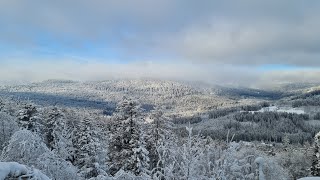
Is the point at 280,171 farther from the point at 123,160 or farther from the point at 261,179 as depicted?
the point at 261,179

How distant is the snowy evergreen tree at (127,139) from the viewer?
23.0 metres

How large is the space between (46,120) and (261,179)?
28001 millimetres

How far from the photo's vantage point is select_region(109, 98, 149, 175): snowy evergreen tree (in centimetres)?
2297

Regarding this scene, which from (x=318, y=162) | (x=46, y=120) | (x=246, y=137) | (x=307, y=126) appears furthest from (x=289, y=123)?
(x=46, y=120)

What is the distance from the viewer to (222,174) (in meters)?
9.51

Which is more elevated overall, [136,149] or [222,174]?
[222,174]

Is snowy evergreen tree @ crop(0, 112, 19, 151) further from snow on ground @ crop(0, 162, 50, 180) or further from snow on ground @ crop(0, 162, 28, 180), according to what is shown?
snow on ground @ crop(0, 162, 28, 180)

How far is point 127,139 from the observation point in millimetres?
23703

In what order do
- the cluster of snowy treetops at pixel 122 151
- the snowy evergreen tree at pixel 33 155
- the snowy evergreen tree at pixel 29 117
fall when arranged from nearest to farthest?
the cluster of snowy treetops at pixel 122 151 < the snowy evergreen tree at pixel 33 155 < the snowy evergreen tree at pixel 29 117

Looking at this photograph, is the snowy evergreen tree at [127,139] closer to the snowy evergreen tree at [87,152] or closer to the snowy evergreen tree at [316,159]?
the snowy evergreen tree at [87,152]

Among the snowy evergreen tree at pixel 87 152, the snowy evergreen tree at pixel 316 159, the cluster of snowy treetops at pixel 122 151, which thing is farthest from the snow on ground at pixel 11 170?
the snowy evergreen tree at pixel 316 159

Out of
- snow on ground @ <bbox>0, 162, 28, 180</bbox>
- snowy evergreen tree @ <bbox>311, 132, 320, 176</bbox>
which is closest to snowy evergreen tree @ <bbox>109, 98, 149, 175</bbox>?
snow on ground @ <bbox>0, 162, 28, 180</bbox>

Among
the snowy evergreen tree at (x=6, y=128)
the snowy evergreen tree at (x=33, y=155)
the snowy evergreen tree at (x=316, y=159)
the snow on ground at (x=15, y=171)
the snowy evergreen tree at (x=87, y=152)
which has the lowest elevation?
the snowy evergreen tree at (x=316, y=159)

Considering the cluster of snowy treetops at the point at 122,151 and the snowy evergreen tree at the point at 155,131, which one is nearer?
the cluster of snowy treetops at the point at 122,151
